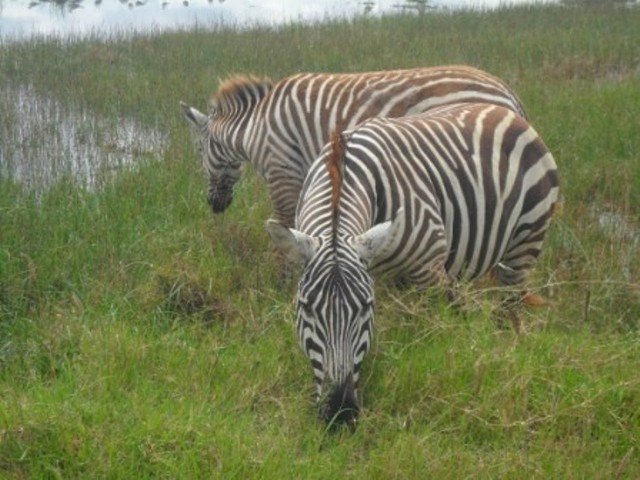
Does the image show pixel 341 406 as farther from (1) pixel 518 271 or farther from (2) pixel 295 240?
(1) pixel 518 271

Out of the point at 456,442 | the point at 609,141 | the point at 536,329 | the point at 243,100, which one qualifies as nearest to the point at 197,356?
the point at 456,442

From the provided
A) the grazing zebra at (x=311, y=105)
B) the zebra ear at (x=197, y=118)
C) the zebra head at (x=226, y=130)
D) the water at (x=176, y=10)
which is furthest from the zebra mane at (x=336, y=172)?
the water at (x=176, y=10)

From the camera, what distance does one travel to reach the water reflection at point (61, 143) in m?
7.68

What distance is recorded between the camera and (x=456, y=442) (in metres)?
3.43

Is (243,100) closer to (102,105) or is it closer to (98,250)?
(98,250)

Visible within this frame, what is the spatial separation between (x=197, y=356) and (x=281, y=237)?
0.97 metres

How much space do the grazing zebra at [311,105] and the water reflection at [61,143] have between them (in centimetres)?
197

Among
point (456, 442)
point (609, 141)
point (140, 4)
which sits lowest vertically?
point (456, 442)

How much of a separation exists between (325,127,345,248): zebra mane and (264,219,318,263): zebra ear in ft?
0.35

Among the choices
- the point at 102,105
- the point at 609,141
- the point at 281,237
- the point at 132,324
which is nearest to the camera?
the point at 281,237

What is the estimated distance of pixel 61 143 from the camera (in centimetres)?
897

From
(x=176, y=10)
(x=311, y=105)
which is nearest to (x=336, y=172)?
(x=311, y=105)

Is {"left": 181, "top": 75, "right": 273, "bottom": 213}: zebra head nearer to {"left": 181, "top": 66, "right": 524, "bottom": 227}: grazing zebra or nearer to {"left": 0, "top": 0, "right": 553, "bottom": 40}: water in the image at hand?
{"left": 181, "top": 66, "right": 524, "bottom": 227}: grazing zebra

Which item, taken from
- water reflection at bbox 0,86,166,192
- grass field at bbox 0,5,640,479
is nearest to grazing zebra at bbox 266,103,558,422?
grass field at bbox 0,5,640,479
